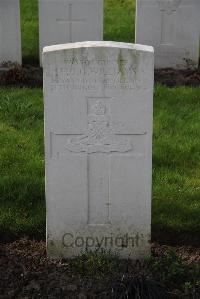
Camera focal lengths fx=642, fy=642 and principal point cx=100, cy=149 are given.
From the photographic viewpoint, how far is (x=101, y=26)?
8719 millimetres

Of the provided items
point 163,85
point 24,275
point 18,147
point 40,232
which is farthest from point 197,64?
point 24,275

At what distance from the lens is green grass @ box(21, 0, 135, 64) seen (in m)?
9.66

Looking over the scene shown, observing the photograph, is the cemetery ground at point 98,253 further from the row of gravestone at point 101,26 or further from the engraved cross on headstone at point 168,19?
the engraved cross on headstone at point 168,19

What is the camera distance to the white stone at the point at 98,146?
378 centimetres

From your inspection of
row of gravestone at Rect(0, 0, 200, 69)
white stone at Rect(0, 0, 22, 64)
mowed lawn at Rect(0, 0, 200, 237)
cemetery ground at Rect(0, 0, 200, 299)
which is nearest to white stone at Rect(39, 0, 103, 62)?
row of gravestone at Rect(0, 0, 200, 69)

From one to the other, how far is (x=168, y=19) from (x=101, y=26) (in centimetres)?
95

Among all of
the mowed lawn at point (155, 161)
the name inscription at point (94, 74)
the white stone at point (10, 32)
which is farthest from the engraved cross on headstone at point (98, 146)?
the white stone at point (10, 32)

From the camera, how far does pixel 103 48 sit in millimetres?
3754

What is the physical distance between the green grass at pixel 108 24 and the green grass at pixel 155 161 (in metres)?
2.21

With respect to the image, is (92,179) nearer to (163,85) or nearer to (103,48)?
(103,48)

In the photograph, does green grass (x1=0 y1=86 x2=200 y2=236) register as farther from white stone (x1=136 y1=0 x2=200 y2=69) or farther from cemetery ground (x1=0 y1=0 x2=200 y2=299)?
white stone (x1=136 y1=0 x2=200 y2=69)

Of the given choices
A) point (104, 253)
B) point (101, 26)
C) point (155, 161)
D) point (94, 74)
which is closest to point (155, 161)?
point (155, 161)

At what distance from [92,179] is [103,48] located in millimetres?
831

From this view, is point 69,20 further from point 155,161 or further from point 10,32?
point 155,161
